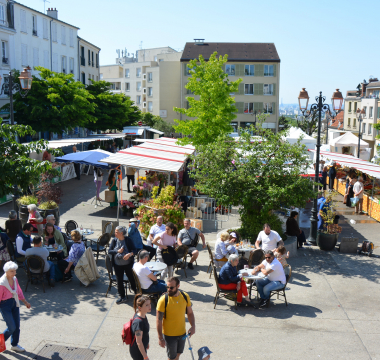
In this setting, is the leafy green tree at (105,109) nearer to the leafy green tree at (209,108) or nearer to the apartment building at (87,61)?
the apartment building at (87,61)

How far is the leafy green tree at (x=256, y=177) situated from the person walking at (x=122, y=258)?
4076mm

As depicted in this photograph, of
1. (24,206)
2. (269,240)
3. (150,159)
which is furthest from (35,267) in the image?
(150,159)

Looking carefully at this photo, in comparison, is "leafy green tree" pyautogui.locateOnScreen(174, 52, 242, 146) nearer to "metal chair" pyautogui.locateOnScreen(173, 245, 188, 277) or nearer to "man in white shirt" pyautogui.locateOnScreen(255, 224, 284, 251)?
"man in white shirt" pyautogui.locateOnScreen(255, 224, 284, 251)

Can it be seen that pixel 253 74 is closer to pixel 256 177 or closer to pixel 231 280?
pixel 256 177

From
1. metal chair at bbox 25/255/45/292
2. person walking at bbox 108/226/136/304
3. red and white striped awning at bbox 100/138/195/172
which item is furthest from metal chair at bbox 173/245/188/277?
red and white striped awning at bbox 100/138/195/172

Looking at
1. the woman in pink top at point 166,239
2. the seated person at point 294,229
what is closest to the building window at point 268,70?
the seated person at point 294,229

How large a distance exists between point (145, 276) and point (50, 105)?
89.5 feet

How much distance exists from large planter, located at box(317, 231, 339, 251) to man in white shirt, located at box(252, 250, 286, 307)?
16.4 ft

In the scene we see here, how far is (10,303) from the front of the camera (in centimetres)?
702

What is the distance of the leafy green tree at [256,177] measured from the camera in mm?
12211

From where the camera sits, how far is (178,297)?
6191 mm

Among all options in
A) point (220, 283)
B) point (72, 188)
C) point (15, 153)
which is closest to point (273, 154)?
point (220, 283)

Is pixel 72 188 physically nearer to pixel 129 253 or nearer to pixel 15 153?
pixel 15 153

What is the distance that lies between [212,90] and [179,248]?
528 inches
